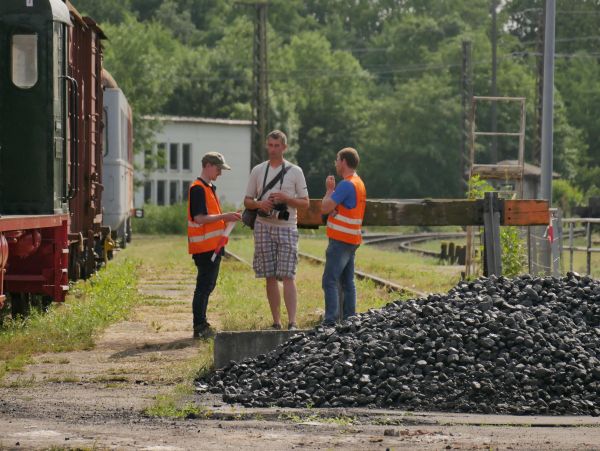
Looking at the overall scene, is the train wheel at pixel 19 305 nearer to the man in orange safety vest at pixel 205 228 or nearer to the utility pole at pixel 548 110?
the man in orange safety vest at pixel 205 228

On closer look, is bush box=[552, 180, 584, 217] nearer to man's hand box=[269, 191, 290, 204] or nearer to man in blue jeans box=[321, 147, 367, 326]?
man in blue jeans box=[321, 147, 367, 326]

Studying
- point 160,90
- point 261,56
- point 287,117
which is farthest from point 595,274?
point 287,117

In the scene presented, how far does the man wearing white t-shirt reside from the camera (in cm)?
1277

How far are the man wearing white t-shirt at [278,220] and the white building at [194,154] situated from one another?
192ft

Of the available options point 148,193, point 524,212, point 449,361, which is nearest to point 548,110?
point 524,212

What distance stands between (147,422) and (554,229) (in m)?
13.8

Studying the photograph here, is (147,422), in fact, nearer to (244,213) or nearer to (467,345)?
(467,345)

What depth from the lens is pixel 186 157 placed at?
7388cm

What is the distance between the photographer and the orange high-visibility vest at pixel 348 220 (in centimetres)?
1272

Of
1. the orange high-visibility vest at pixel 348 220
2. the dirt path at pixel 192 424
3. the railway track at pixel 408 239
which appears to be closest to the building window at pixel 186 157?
the railway track at pixel 408 239

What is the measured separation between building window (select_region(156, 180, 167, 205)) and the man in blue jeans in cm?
6161

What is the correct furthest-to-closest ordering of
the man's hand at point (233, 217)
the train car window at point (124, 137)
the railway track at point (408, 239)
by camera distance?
the railway track at point (408, 239) → the train car window at point (124, 137) → the man's hand at point (233, 217)

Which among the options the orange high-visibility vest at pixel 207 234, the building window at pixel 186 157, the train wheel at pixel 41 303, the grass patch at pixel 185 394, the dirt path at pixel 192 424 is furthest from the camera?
the building window at pixel 186 157

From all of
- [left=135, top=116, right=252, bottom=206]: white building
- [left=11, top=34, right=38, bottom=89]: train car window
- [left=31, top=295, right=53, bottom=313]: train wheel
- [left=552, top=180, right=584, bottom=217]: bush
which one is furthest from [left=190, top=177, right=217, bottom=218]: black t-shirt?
[left=135, top=116, right=252, bottom=206]: white building
